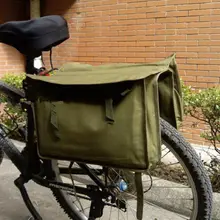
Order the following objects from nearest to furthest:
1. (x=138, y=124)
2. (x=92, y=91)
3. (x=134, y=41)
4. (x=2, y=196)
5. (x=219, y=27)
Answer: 1. (x=138, y=124)
2. (x=92, y=91)
3. (x=2, y=196)
4. (x=219, y=27)
5. (x=134, y=41)

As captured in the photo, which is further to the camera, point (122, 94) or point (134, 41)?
point (134, 41)

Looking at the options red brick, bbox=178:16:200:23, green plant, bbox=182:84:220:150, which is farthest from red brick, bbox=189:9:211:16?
green plant, bbox=182:84:220:150

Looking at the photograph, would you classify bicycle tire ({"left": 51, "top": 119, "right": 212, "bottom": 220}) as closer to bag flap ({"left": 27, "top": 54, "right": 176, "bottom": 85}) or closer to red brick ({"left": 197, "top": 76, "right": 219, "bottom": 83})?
bag flap ({"left": 27, "top": 54, "right": 176, "bottom": 85})

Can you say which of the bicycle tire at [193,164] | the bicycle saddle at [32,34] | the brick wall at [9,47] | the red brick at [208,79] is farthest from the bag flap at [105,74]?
the brick wall at [9,47]

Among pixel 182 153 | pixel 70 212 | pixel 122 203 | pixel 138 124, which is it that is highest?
pixel 138 124

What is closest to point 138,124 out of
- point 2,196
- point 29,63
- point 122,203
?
point 122,203

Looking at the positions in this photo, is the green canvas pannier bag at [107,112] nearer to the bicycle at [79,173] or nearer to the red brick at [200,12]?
the bicycle at [79,173]

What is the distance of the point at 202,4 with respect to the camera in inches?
167

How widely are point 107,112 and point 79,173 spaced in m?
0.71

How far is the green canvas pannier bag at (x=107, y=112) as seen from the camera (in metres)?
1.74

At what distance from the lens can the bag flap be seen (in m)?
1.77

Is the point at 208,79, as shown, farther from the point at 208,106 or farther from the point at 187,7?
the point at 208,106

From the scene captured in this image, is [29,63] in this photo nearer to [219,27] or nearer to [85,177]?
[85,177]

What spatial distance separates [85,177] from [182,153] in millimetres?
743
